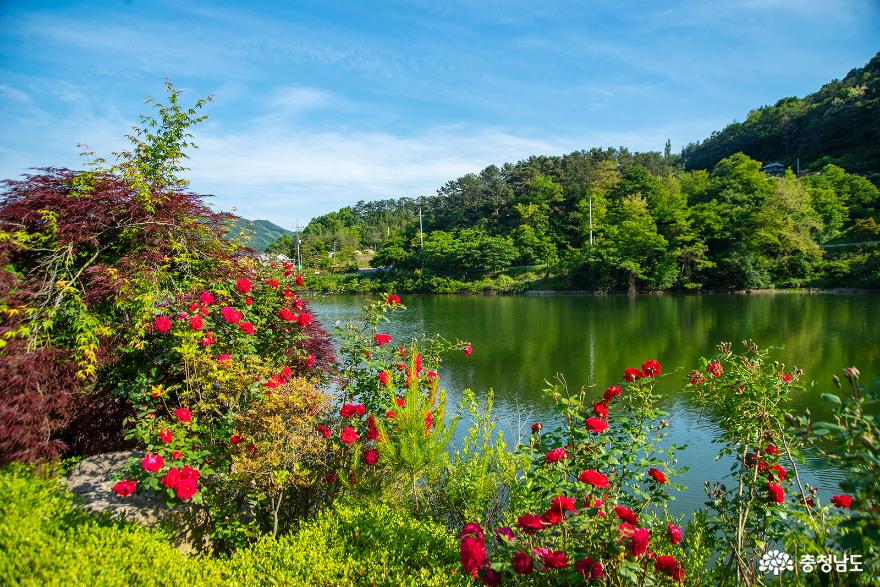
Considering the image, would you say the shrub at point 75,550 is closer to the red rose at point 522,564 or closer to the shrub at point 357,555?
the shrub at point 357,555

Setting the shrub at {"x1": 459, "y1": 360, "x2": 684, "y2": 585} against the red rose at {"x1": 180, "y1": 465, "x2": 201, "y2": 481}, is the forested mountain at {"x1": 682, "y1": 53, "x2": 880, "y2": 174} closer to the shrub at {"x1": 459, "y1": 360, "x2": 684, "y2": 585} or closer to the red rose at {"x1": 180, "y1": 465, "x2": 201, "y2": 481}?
the shrub at {"x1": 459, "y1": 360, "x2": 684, "y2": 585}

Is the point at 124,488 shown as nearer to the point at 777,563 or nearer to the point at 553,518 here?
the point at 553,518

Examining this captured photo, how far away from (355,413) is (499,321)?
18.5 m

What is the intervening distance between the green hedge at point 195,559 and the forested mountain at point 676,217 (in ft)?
58.1

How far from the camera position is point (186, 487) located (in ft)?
8.91

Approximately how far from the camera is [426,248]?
161ft

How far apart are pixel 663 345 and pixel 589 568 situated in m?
13.7

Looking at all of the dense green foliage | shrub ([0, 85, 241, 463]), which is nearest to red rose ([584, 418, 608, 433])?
shrub ([0, 85, 241, 463])

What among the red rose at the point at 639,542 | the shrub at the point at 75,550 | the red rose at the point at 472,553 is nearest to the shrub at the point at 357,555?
the shrub at the point at 75,550

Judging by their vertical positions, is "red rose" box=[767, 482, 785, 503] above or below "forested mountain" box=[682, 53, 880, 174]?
below

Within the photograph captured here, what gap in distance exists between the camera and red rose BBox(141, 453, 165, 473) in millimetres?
2755

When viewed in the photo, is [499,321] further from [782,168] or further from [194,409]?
[782,168]

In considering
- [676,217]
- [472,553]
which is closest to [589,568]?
[472,553]

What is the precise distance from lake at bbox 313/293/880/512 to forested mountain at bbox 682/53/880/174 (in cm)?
2475
